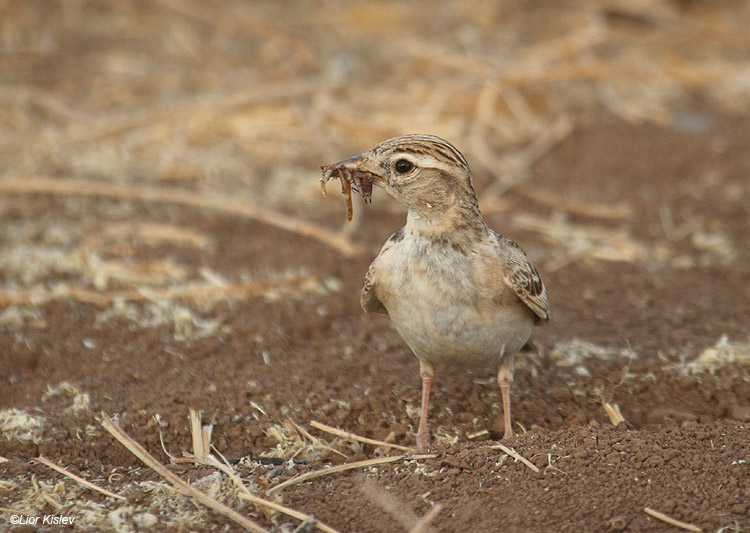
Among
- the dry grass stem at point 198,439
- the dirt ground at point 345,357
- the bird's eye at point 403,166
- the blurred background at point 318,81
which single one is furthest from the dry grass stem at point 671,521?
the blurred background at point 318,81

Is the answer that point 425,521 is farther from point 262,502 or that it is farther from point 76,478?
point 76,478

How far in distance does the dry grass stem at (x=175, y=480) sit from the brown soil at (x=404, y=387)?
61 mm

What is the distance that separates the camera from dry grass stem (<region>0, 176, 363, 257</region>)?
704 cm

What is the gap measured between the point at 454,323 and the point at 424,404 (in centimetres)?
57

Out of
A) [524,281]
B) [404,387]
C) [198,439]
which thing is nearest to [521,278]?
[524,281]

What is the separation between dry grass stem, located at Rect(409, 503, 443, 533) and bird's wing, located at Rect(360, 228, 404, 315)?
1.29 meters

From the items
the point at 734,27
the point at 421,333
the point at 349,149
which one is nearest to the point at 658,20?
the point at 734,27

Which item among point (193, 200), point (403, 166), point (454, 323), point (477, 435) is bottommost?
point (477, 435)

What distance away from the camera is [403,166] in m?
4.41

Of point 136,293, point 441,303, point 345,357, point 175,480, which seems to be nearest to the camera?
point 175,480

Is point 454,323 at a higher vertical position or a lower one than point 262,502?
higher

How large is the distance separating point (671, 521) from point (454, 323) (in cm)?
136

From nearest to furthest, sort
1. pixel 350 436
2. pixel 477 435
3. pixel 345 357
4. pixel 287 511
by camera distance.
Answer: pixel 287 511 → pixel 350 436 → pixel 477 435 → pixel 345 357

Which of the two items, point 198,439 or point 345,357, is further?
point 345,357
